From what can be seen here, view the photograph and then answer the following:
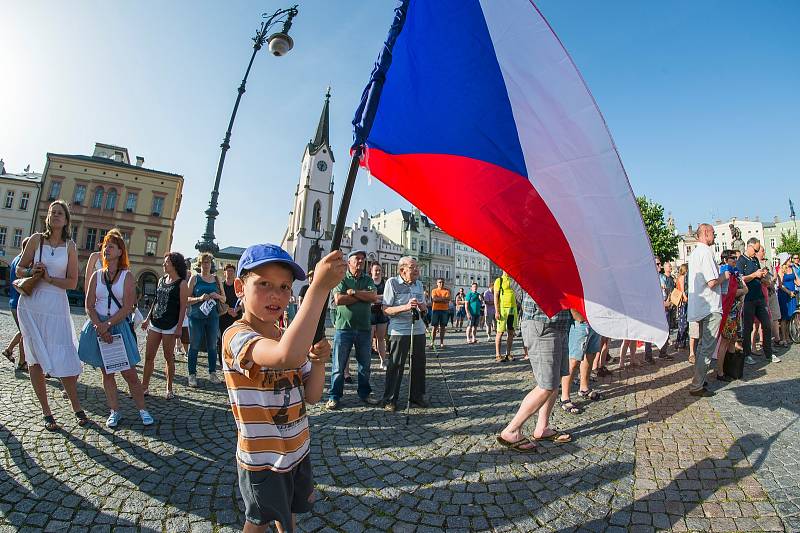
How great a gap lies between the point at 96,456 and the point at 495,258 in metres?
3.81

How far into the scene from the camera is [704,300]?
5.12 metres

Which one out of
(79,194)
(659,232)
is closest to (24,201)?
(79,194)

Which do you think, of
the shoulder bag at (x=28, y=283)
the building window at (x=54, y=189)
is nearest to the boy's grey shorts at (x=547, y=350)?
the shoulder bag at (x=28, y=283)

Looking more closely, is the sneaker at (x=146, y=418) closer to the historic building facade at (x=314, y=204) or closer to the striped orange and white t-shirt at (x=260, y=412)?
the striped orange and white t-shirt at (x=260, y=412)

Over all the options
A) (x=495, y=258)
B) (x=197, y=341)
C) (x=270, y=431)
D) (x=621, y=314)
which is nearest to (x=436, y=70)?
(x=495, y=258)

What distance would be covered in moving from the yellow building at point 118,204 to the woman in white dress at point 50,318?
37.7 meters

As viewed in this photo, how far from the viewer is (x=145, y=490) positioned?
269cm

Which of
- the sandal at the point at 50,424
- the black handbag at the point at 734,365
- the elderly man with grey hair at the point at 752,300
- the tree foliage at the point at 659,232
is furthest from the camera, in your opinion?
the tree foliage at the point at 659,232

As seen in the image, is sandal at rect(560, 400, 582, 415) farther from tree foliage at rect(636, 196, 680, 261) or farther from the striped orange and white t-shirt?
tree foliage at rect(636, 196, 680, 261)

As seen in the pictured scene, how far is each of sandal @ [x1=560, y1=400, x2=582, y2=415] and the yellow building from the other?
133 ft

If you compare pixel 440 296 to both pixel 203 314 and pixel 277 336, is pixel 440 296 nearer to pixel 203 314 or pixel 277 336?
pixel 203 314

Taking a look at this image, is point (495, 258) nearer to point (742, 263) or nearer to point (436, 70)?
point (436, 70)

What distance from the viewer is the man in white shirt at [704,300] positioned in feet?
15.9

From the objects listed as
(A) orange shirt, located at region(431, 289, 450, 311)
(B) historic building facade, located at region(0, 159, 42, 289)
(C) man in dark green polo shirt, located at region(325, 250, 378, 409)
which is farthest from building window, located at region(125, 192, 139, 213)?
(C) man in dark green polo shirt, located at region(325, 250, 378, 409)
